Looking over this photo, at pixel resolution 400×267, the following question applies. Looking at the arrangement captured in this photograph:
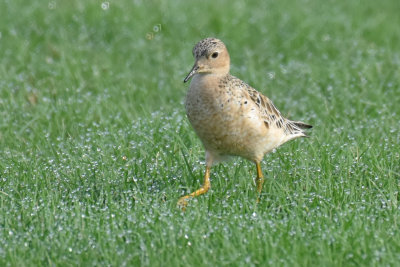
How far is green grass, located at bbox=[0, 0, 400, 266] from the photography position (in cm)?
515

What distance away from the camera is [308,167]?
6.52m

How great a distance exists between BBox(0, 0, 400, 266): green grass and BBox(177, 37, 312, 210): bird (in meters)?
0.26

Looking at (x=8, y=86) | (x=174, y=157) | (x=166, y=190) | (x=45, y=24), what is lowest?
(x=166, y=190)

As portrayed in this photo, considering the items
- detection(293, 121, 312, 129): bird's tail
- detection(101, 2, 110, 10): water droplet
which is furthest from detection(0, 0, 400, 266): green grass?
detection(293, 121, 312, 129): bird's tail

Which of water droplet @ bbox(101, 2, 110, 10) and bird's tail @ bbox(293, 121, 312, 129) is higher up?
water droplet @ bbox(101, 2, 110, 10)

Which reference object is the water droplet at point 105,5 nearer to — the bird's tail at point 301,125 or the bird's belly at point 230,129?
the bird's tail at point 301,125

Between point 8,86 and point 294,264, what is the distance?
5.06m

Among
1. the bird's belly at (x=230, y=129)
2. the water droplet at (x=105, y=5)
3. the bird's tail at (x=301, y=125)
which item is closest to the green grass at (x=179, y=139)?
the water droplet at (x=105, y=5)

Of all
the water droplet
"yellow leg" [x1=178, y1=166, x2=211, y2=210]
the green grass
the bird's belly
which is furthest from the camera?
the water droplet

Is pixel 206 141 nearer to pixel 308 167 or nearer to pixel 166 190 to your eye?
pixel 166 190

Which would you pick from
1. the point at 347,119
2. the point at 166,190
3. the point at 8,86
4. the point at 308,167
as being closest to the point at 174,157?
the point at 166,190

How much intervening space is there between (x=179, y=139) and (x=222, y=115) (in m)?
1.23

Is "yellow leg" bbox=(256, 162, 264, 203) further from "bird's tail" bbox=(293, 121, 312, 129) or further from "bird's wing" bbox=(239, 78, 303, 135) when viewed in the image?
"bird's tail" bbox=(293, 121, 312, 129)

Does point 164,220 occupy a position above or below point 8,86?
below
